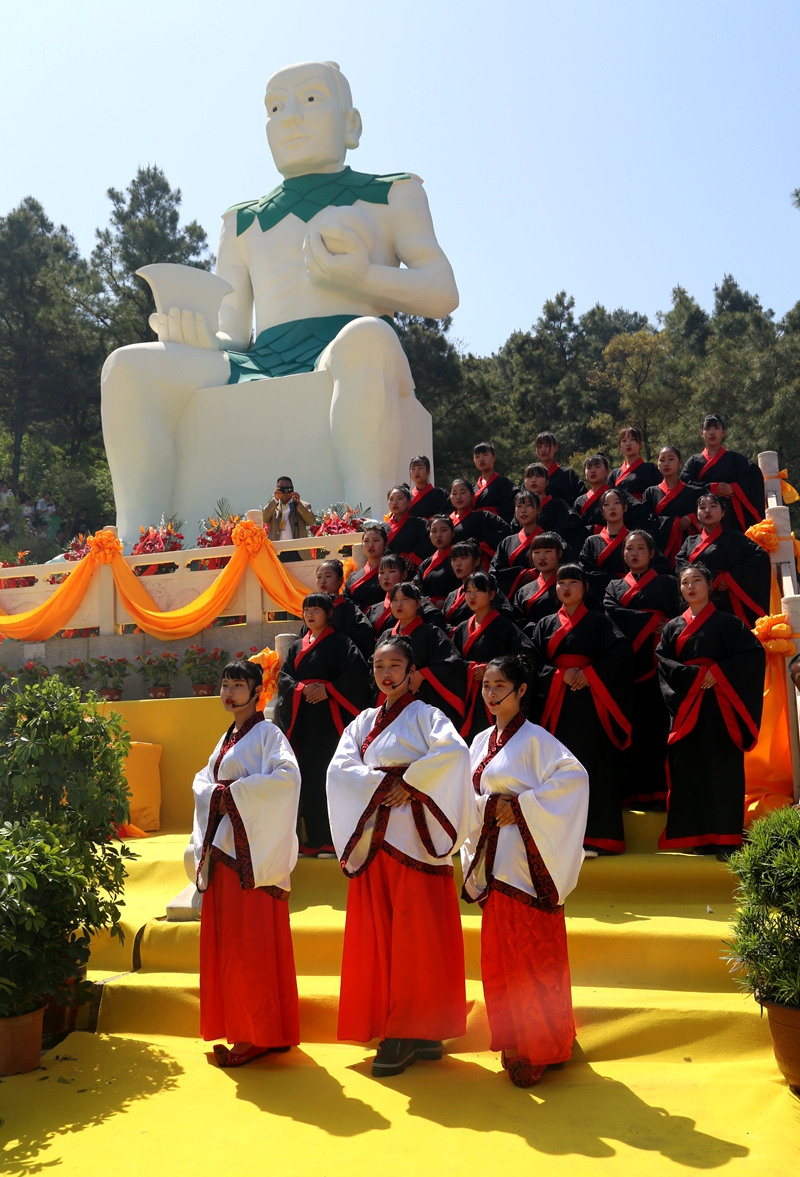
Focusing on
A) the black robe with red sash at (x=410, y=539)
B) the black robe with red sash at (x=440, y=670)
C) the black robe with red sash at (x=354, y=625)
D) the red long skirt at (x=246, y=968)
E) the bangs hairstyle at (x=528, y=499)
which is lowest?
the red long skirt at (x=246, y=968)

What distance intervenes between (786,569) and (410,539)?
7.76 ft

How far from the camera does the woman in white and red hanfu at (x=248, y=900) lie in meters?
3.62

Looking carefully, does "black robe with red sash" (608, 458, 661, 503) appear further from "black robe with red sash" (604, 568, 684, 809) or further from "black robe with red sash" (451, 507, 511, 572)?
"black robe with red sash" (604, 568, 684, 809)

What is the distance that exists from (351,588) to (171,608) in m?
2.46

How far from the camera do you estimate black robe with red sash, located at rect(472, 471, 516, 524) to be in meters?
7.25

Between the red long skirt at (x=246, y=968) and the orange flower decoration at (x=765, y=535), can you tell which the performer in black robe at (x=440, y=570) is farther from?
the red long skirt at (x=246, y=968)

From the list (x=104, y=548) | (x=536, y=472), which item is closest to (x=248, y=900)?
(x=536, y=472)

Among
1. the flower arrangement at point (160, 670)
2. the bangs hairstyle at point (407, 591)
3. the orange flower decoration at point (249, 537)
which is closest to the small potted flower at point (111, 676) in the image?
the flower arrangement at point (160, 670)

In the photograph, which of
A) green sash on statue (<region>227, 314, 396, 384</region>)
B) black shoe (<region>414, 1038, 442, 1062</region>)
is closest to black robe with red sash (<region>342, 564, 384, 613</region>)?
black shoe (<region>414, 1038, 442, 1062</region>)

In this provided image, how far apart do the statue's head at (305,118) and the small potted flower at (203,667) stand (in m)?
6.15

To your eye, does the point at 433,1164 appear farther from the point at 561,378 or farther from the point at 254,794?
the point at 561,378

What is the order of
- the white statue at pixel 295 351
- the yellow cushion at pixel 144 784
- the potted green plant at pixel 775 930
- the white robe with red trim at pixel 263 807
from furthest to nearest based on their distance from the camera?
the white statue at pixel 295 351 → the yellow cushion at pixel 144 784 → the white robe with red trim at pixel 263 807 → the potted green plant at pixel 775 930

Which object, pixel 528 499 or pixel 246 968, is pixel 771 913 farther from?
pixel 528 499

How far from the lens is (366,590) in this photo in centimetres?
659
